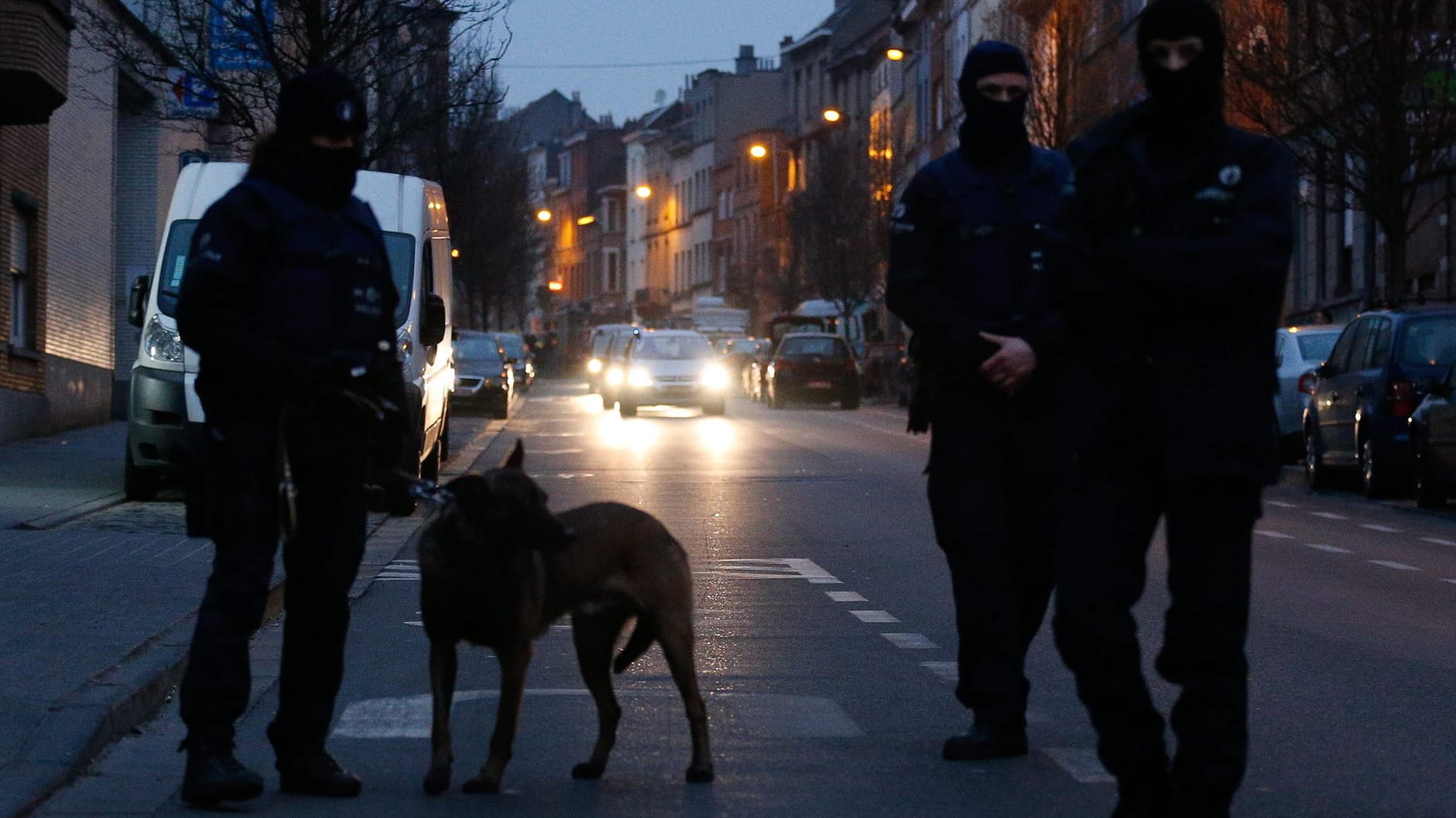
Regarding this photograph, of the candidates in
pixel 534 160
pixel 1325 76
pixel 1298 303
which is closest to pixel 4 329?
pixel 1325 76

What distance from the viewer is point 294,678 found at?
260 inches

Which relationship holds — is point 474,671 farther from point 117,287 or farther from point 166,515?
point 117,287

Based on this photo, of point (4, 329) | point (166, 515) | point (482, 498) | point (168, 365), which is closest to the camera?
point (482, 498)

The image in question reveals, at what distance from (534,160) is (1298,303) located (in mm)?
148298

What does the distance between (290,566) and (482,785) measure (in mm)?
782

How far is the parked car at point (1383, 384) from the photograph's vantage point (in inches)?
827

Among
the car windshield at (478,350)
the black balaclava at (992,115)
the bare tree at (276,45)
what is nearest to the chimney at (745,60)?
the car windshield at (478,350)

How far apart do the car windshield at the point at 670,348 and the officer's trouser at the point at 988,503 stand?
38.8m

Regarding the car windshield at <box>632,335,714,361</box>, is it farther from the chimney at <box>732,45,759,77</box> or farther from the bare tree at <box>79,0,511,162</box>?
the chimney at <box>732,45,759,77</box>

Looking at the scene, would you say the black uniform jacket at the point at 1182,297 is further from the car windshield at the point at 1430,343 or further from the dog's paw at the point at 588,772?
the car windshield at the point at 1430,343

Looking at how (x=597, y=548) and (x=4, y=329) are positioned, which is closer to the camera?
(x=597, y=548)

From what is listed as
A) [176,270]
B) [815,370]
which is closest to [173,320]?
[176,270]

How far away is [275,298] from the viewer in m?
6.38

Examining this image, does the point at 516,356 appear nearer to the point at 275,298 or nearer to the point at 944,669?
the point at 944,669
